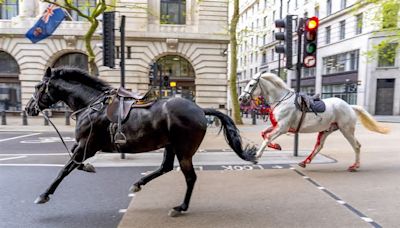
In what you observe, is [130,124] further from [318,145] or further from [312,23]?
[312,23]

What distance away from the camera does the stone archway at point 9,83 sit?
24.1 metres

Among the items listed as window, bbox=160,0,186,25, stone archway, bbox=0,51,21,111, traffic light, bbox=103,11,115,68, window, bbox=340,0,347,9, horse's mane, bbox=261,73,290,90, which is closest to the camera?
horse's mane, bbox=261,73,290,90

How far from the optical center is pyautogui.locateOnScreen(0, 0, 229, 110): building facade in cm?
2338

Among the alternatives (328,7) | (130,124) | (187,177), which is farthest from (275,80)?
(328,7)

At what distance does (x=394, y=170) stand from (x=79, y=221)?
6.56m

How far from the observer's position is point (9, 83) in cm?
2434

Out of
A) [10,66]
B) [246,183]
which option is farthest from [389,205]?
[10,66]

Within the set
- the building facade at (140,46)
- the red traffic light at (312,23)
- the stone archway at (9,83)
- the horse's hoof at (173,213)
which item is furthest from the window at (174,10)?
the horse's hoof at (173,213)

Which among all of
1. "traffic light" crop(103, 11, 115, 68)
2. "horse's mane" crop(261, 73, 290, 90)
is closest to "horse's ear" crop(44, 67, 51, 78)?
"traffic light" crop(103, 11, 115, 68)

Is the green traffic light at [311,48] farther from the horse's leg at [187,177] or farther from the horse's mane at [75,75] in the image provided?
the horse's mane at [75,75]

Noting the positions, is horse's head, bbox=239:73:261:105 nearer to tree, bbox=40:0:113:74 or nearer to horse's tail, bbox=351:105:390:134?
horse's tail, bbox=351:105:390:134

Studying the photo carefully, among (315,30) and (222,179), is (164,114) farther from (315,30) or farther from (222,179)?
(315,30)

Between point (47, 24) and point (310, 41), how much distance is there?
15.4 meters

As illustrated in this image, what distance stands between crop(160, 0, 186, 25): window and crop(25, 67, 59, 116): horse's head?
70.7ft
